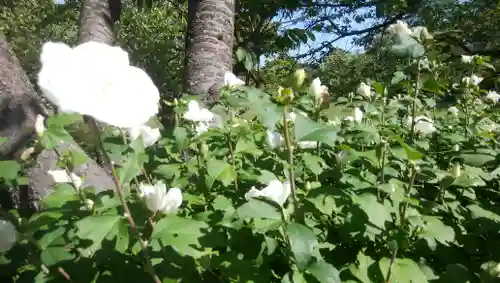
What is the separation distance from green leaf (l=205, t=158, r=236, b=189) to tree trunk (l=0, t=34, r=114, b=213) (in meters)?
0.99

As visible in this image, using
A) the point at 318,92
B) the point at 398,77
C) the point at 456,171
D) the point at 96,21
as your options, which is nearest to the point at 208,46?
the point at 96,21

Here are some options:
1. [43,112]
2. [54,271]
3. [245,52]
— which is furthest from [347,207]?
[245,52]

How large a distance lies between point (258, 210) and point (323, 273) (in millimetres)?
195

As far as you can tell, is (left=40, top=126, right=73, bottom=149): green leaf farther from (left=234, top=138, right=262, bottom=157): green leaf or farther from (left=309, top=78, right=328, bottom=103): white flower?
(left=309, top=78, right=328, bottom=103): white flower

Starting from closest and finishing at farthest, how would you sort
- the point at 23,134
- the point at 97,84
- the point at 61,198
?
the point at 97,84 → the point at 61,198 → the point at 23,134

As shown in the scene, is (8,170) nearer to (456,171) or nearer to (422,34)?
(456,171)

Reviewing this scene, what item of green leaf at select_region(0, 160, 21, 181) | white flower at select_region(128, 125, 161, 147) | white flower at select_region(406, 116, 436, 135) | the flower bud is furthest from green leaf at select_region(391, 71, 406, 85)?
green leaf at select_region(0, 160, 21, 181)

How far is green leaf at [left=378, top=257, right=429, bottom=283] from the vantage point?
1065 mm

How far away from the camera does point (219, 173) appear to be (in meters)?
1.17

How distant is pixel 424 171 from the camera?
1213mm

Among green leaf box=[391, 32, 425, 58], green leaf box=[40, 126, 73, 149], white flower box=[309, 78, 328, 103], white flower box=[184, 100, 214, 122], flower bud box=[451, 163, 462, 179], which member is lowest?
flower bud box=[451, 163, 462, 179]

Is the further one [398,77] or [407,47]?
[398,77]

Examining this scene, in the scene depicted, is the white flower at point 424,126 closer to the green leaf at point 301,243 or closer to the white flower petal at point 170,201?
the green leaf at point 301,243

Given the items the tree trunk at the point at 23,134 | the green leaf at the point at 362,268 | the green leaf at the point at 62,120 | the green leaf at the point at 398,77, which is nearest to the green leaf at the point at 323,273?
the green leaf at the point at 362,268
